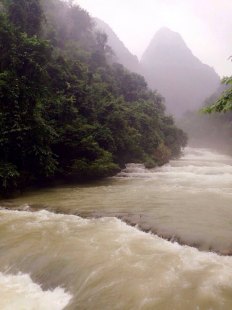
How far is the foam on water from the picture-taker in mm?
5523

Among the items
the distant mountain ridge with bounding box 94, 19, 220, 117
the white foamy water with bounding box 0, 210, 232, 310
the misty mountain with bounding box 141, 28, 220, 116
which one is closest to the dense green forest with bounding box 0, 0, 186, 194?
the white foamy water with bounding box 0, 210, 232, 310

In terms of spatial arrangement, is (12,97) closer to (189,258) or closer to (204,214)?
(204,214)

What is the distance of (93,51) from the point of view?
43.4 metres

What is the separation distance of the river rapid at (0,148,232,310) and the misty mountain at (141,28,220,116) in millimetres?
148688

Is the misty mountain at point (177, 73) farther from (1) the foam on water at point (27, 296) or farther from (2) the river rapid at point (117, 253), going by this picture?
(1) the foam on water at point (27, 296)

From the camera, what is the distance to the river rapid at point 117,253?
5.52m

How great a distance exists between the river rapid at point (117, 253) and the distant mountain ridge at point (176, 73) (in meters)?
145

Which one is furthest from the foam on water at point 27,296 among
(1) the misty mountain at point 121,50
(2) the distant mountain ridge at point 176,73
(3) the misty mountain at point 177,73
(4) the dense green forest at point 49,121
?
(3) the misty mountain at point 177,73

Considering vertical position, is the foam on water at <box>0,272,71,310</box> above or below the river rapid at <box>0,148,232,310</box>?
below

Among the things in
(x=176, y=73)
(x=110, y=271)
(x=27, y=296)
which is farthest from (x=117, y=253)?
(x=176, y=73)

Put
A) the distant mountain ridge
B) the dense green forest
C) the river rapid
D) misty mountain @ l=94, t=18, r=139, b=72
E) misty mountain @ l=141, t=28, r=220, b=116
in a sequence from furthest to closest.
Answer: misty mountain @ l=141, t=28, r=220, b=116 → the distant mountain ridge → misty mountain @ l=94, t=18, r=139, b=72 → the dense green forest → the river rapid

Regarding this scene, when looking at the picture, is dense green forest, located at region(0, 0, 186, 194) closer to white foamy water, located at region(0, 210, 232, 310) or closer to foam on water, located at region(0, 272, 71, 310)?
white foamy water, located at region(0, 210, 232, 310)

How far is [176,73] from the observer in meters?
173

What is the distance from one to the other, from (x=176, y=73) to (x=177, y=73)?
705mm
